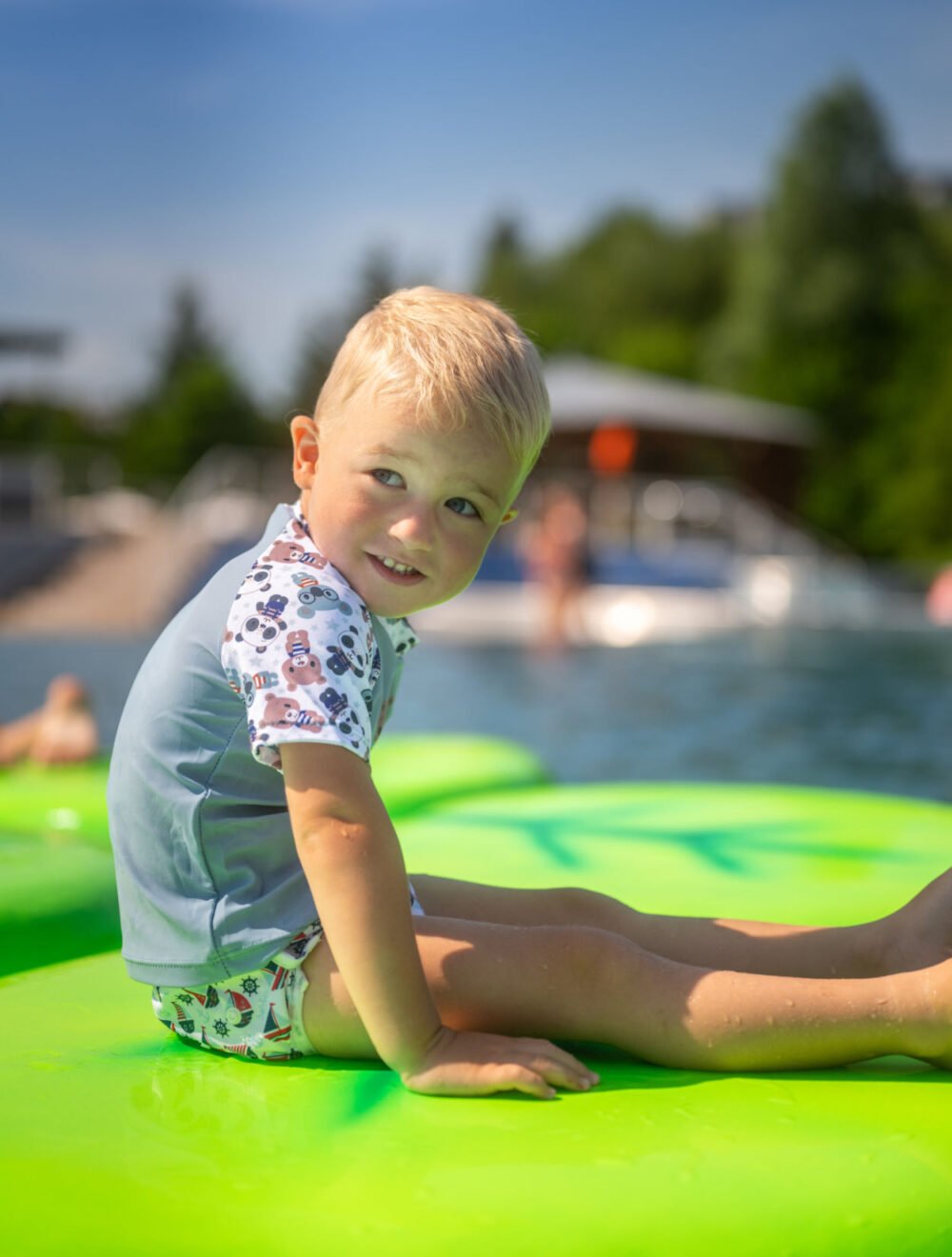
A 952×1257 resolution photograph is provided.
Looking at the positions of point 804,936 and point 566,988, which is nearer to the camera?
point 566,988

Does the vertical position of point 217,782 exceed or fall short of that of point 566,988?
it exceeds it

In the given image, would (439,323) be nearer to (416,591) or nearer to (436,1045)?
(416,591)

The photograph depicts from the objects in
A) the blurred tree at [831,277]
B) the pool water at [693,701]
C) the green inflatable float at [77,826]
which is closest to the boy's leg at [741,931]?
the green inflatable float at [77,826]

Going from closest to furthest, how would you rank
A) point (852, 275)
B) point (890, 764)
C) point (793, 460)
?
1. point (890, 764)
2. point (793, 460)
3. point (852, 275)

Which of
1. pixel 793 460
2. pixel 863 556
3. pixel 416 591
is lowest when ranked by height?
pixel 863 556

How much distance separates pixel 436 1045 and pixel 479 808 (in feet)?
5.15

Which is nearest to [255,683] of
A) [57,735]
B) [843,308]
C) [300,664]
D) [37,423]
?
[300,664]

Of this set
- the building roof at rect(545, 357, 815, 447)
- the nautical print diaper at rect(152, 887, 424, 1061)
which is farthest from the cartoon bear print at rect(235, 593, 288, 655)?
the building roof at rect(545, 357, 815, 447)

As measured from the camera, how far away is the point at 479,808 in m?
2.88

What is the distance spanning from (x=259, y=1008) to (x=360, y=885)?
9.2 inches

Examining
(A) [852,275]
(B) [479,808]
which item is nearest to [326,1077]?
(B) [479,808]

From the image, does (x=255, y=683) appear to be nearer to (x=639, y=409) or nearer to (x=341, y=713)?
(x=341, y=713)

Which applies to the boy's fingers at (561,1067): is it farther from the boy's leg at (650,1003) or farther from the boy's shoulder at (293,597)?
the boy's shoulder at (293,597)

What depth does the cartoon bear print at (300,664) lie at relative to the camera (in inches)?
50.9
